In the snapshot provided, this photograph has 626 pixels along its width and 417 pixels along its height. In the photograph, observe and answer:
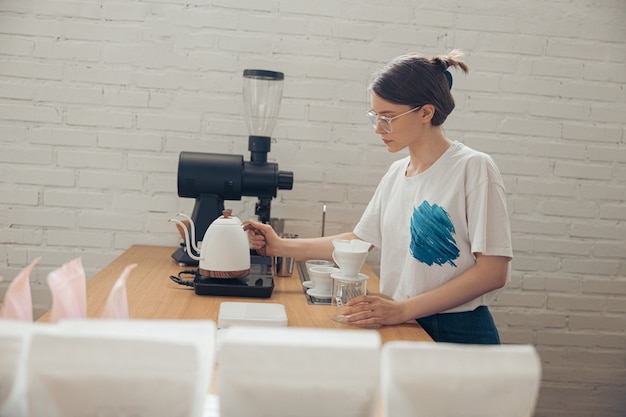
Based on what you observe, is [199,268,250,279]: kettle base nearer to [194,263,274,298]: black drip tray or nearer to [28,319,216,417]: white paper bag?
[194,263,274,298]: black drip tray

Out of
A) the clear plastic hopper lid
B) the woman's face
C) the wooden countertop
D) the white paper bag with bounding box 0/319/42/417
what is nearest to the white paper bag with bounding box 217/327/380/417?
the white paper bag with bounding box 0/319/42/417

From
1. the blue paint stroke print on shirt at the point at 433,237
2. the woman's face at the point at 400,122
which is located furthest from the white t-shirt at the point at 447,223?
the woman's face at the point at 400,122

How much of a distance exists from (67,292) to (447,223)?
→ 1.17 metres

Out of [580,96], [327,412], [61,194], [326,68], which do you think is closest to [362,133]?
[326,68]

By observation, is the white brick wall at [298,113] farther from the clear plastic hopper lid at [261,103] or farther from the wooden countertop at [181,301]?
the wooden countertop at [181,301]

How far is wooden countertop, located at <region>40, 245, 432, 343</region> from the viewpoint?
157 centimetres

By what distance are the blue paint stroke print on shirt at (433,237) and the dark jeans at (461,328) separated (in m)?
0.15

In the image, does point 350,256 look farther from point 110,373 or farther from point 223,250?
point 110,373

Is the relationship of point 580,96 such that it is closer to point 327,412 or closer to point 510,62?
point 510,62

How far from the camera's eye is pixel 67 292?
0.88 m

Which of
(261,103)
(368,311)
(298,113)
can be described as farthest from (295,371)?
(298,113)

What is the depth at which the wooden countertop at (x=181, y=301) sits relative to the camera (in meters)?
1.57

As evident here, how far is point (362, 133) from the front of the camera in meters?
2.64

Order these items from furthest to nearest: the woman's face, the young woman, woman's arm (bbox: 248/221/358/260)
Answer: woman's arm (bbox: 248/221/358/260)
the woman's face
the young woman
